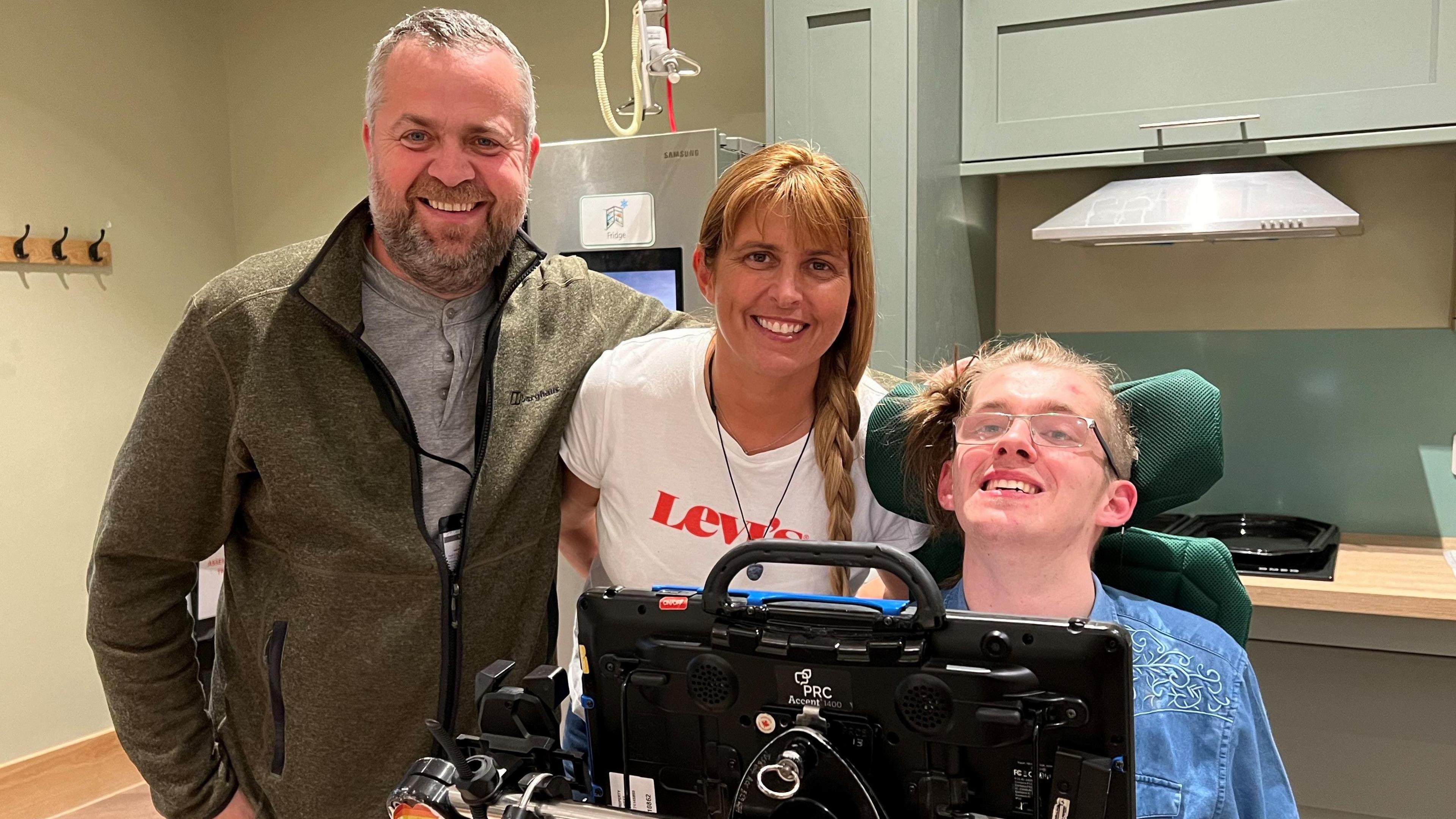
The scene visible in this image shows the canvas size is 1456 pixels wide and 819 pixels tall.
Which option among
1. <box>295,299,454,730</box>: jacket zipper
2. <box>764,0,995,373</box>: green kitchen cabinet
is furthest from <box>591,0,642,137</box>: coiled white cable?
<box>295,299,454,730</box>: jacket zipper

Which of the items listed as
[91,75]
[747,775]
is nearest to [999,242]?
[747,775]

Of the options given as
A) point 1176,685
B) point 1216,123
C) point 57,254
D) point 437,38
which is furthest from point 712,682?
point 57,254

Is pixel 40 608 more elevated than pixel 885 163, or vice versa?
pixel 885 163

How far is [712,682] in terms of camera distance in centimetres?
84

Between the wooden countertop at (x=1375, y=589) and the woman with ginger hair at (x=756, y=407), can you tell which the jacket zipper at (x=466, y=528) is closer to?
the woman with ginger hair at (x=756, y=407)

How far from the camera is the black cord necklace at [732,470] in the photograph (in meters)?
1.41

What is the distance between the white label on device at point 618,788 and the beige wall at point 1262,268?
2418mm

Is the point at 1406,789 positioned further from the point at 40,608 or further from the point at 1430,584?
the point at 40,608

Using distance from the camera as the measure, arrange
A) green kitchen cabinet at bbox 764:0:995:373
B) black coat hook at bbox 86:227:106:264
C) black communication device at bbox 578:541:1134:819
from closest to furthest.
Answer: black communication device at bbox 578:541:1134:819 → green kitchen cabinet at bbox 764:0:995:373 → black coat hook at bbox 86:227:106:264

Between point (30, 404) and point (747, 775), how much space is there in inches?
132

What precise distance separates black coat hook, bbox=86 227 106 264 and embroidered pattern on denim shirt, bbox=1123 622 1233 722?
352 centimetres

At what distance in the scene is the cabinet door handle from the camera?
7.90 feet

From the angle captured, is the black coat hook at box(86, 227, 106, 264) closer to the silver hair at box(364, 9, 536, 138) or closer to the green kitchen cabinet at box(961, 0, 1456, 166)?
the silver hair at box(364, 9, 536, 138)

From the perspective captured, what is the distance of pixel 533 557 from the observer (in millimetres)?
1521
